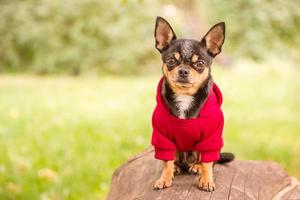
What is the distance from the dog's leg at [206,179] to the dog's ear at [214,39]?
0.70 m

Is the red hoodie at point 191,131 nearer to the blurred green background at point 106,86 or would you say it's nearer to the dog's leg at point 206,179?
the dog's leg at point 206,179

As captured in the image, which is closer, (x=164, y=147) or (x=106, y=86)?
(x=164, y=147)

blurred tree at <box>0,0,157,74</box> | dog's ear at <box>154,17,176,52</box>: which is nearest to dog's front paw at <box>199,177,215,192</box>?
dog's ear at <box>154,17,176,52</box>

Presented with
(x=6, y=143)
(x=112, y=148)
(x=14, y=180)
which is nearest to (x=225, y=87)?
(x=112, y=148)

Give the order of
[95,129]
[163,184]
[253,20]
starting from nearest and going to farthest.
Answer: [163,184]
[253,20]
[95,129]

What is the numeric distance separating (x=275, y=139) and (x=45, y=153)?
348cm

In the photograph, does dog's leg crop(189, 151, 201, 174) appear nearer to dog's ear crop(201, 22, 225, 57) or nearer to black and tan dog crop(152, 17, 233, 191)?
black and tan dog crop(152, 17, 233, 191)

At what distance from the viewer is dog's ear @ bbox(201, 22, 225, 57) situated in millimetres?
3265

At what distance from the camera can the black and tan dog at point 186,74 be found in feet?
10.3

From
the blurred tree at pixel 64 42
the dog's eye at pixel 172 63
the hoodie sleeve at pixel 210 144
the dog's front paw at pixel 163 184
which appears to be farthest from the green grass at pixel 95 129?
the dog's eye at pixel 172 63

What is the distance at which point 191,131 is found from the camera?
326 centimetres

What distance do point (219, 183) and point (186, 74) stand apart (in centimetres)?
85

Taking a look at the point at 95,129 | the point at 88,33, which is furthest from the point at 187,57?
the point at 88,33

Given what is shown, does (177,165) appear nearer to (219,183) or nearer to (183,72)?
(219,183)
